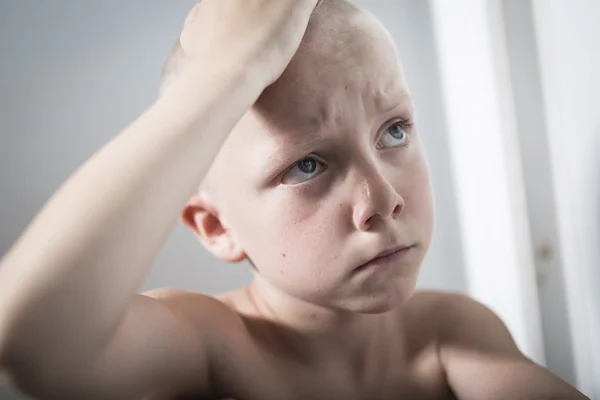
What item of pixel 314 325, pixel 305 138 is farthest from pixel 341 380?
pixel 305 138

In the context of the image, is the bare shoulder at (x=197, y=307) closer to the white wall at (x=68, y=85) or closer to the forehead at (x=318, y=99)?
the forehead at (x=318, y=99)

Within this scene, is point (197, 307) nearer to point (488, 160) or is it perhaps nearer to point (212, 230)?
point (212, 230)

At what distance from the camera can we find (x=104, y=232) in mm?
398

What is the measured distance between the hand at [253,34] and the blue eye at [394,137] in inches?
4.5

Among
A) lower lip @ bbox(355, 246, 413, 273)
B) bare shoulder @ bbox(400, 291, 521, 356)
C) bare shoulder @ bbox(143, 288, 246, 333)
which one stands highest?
lower lip @ bbox(355, 246, 413, 273)

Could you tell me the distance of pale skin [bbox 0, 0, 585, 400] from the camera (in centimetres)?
40

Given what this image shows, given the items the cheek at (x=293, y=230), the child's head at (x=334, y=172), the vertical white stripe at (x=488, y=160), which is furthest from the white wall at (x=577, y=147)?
the cheek at (x=293, y=230)

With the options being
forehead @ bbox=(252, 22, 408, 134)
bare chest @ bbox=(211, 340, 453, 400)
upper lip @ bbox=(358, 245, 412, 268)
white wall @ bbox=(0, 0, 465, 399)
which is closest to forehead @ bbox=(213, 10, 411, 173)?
forehead @ bbox=(252, 22, 408, 134)

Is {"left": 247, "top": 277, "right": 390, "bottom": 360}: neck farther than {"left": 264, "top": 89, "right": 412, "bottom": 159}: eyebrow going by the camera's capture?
Yes

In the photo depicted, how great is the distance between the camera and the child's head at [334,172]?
0.52 meters

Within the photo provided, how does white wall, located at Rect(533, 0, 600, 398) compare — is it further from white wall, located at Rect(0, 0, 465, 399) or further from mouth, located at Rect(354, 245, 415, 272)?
white wall, located at Rect(0, 0, 465, 399)

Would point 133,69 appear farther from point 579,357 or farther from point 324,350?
point 579,357

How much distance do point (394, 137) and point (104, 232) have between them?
0.28m

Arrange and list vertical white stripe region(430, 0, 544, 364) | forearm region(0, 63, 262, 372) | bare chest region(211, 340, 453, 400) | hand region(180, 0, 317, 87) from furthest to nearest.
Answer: vertical white stripe region(430, 0, 544, 364) < bare chest region(211, 340, 453, 400) < hand region(180, 0, 317, 87) < forearm region(0, 63, 262, 372)
